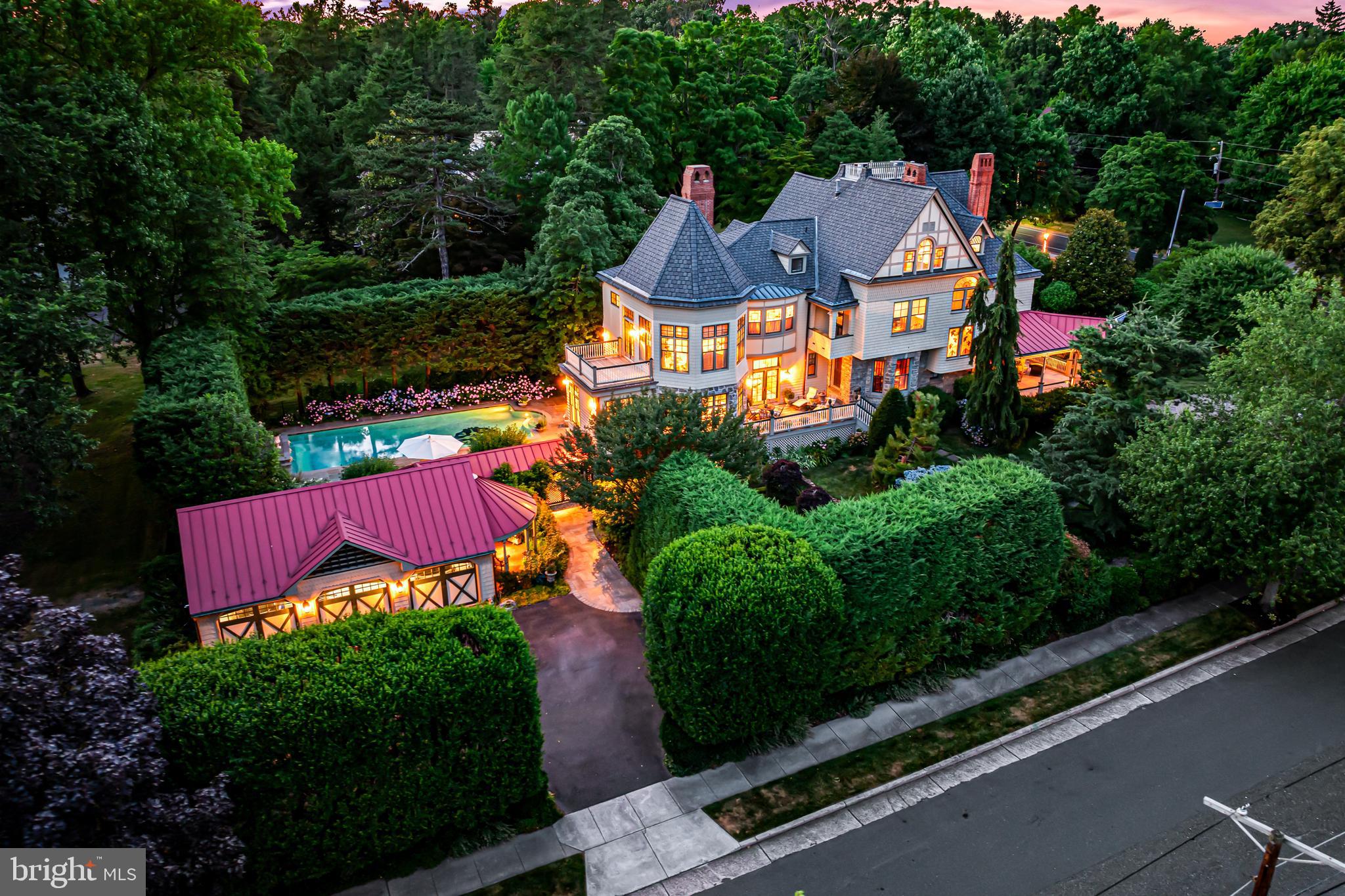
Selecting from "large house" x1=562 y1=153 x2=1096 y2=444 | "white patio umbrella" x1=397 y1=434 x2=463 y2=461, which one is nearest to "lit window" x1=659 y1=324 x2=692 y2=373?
"large house" x1=562 y1=153 x2=1096 y2=444

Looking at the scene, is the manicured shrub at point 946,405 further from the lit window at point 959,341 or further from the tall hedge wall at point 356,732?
the tall hedge wall at point 356,732

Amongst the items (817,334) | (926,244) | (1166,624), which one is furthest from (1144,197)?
(1166,624)

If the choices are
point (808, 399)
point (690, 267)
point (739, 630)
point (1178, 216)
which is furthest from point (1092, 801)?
Answer: point (1178, 216)

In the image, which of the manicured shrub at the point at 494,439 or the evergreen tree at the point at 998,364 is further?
the evergreen tree at the point at 998,364

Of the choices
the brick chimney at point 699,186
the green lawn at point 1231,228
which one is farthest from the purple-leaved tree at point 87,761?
the green lawn at point 1231,228

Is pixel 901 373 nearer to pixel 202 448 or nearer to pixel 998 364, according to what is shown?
Result: pixel 998 364
